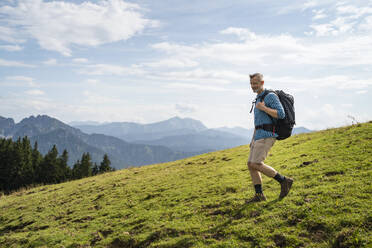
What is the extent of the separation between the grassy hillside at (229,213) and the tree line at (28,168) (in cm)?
6671

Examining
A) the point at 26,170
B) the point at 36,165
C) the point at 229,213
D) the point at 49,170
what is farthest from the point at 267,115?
the point at 36,165

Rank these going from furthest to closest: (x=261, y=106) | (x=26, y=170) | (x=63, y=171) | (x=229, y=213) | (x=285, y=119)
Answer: (x=63, y=171) < (x=26, y=170) < (x=229, y=213) < (x=285, y=119) < (x=261, y=106)

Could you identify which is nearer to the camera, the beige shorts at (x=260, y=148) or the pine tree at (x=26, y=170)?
the beige shorts at (x=260, y=148)

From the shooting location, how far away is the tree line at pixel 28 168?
2872 inches

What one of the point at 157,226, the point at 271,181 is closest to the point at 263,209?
the point at 271,181

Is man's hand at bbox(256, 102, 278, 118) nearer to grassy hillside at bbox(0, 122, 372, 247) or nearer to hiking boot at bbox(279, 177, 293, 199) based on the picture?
hiking boot at bbox(279, 177, 293, 199)

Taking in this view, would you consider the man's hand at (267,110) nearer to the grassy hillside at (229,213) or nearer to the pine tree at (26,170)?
the grassy hillside at (229,213)

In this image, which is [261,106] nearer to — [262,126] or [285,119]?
[262,126]

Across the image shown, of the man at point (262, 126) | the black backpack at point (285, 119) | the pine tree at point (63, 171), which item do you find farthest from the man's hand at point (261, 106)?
the pine tree at point (63, 171)

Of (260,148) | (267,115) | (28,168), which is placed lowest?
(28,168)

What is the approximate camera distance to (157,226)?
9719 millimetres

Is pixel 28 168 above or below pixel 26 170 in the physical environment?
above

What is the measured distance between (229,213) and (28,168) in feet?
283

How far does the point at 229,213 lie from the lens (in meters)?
9.16
